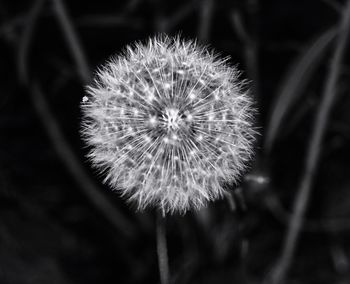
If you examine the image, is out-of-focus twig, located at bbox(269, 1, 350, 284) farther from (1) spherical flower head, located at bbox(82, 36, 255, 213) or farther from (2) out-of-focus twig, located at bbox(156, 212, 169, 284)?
(2) out-of-focus twig, located at bbox(156, 212, 169, 284)

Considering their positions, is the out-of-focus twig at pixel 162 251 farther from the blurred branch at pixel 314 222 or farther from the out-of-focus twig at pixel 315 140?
the blurred branch at pixel 314 222

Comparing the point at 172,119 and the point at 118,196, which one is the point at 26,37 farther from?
the point at 172,119

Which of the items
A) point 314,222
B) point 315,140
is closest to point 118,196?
point 315,140

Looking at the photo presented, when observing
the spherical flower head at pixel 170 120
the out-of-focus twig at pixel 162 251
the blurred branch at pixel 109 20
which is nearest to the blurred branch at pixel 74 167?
the blurred branch at pixel 109 20

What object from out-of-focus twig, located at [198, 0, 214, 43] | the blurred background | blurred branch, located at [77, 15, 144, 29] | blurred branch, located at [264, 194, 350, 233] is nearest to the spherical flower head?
the blurred background

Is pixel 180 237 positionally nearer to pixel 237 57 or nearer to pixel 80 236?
pixel 80 236
